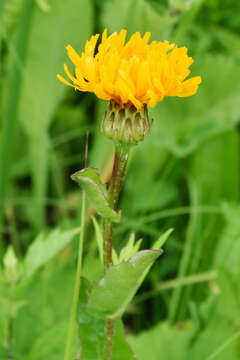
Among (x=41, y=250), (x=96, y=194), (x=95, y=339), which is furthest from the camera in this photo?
(x=41, y=250)

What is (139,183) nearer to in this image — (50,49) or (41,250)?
(50,49)

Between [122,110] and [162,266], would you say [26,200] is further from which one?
[122,110]

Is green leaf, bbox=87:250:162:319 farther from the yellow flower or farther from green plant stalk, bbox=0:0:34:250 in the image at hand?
green plant stalk, bbox=0:0:34:250

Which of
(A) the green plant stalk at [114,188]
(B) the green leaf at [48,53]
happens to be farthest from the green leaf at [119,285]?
(B) the green leaf at [48,53]

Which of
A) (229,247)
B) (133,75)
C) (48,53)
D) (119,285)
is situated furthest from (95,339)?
(48,53)

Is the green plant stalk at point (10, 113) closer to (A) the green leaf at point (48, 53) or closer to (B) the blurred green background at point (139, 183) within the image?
(B) the blurred green background at point (139, 183)

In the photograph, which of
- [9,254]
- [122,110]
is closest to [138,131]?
[122,110]

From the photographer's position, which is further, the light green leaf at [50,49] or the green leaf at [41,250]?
the light green leaf at [50,49]

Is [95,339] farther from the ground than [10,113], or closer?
closer
